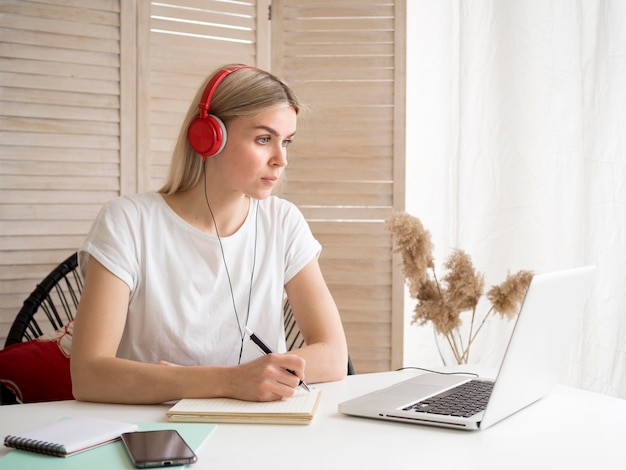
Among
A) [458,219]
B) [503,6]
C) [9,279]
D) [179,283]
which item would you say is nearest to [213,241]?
[179,283]

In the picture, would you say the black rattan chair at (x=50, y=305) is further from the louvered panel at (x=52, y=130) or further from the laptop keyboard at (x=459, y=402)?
the laptop keyboard at (x=459, y=402)

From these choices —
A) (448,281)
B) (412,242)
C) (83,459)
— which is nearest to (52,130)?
(412,242)

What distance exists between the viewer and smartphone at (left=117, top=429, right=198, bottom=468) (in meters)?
0.92

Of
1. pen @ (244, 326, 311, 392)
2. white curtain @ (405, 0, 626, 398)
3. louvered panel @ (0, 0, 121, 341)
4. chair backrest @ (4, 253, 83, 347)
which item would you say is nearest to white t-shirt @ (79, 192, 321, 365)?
pen @ (244, 326, 311, 392)

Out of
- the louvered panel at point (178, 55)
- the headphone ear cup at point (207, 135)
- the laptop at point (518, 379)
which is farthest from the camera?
the louvered panel at point (178, 55)

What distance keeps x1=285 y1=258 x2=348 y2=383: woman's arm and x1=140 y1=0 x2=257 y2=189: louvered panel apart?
3.18 feet

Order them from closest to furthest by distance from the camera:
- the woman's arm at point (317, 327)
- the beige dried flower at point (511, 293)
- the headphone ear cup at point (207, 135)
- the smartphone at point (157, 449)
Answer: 1. the smartphone at point (157, 449)
2. the woman's arm at point (317, 327)
3. the headphone ear cup at point (207, 135)
4. the beige dried flower at point (511, 293)

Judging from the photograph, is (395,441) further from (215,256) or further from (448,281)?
(448,281)

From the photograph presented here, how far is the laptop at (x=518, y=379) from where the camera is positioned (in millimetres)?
1069

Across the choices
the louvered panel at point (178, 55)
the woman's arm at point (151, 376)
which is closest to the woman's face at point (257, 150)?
the woman's arm at point (151, 376)

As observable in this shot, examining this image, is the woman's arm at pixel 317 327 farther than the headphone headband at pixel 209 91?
No

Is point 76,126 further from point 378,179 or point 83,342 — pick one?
point 83,342

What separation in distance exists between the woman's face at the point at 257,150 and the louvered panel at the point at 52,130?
0.97m

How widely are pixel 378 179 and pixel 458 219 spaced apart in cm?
40
